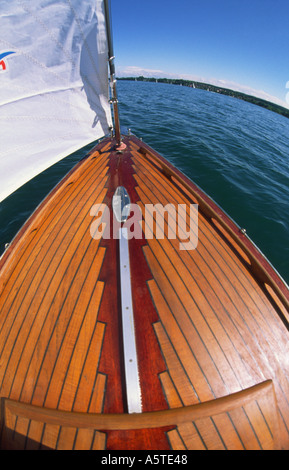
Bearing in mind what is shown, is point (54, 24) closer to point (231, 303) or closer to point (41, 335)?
point (41, 335)

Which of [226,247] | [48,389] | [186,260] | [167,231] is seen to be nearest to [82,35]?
[167,231]

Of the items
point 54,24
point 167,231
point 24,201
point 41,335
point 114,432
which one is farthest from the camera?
point 24,201

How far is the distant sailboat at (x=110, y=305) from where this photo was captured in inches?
52.9

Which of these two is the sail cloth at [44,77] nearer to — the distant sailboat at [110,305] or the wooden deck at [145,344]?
the distant sailboat at [110,305]

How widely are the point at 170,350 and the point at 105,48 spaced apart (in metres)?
4.67

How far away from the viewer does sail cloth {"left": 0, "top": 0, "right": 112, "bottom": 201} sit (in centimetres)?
186

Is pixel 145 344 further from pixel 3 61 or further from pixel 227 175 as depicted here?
pixel 227 175

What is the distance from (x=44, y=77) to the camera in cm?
229

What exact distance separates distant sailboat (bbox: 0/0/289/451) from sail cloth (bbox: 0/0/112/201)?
0.02 m

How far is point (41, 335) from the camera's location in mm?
1700

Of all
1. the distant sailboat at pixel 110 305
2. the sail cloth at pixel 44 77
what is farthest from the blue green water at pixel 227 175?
the sail cloth at pixel 44 77

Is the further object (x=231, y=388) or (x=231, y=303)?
(x=231, y=303)

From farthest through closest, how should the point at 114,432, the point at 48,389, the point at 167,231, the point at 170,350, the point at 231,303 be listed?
the point at 167,231 → the point at 231,303 → the point at 170,350 → the point at 48,389 → the point at 114,432

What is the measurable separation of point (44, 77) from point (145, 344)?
3393 millimetres
